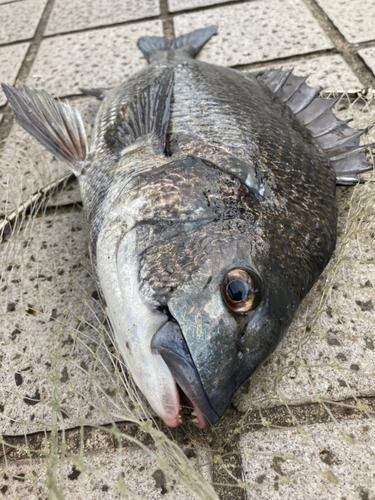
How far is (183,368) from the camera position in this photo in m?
1.12

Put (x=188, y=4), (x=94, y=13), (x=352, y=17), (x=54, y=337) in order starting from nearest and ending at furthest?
(x=54, y=337) → (x=352, y=17) → (x=188, y=4) → (x=94, y=13)

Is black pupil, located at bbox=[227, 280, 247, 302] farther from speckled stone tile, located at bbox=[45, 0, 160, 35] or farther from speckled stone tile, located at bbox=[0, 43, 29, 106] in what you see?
speckled stone tile, located at bbox=[45, 0, 160, 35]

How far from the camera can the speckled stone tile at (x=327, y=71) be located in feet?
9.00

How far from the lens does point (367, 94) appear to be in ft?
8.21

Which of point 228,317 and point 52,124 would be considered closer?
point 228,317

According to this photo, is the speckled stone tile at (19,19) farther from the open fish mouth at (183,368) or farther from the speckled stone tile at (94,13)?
the open fish mouth at (183,368)

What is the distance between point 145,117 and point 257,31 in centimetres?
220

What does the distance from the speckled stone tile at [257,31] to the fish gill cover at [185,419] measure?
188cm

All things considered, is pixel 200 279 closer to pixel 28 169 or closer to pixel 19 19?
pixel 28 169

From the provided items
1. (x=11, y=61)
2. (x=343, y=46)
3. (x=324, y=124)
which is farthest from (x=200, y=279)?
(x=11, y=61)

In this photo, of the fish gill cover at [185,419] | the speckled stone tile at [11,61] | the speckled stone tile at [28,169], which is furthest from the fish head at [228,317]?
the speckled stone tile at [11,61]

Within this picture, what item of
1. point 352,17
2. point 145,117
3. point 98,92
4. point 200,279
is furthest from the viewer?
point 352,17

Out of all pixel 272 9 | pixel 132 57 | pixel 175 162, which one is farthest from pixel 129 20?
pixel 175 162

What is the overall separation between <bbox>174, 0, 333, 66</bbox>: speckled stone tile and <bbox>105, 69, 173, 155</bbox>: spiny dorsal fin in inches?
51.1
